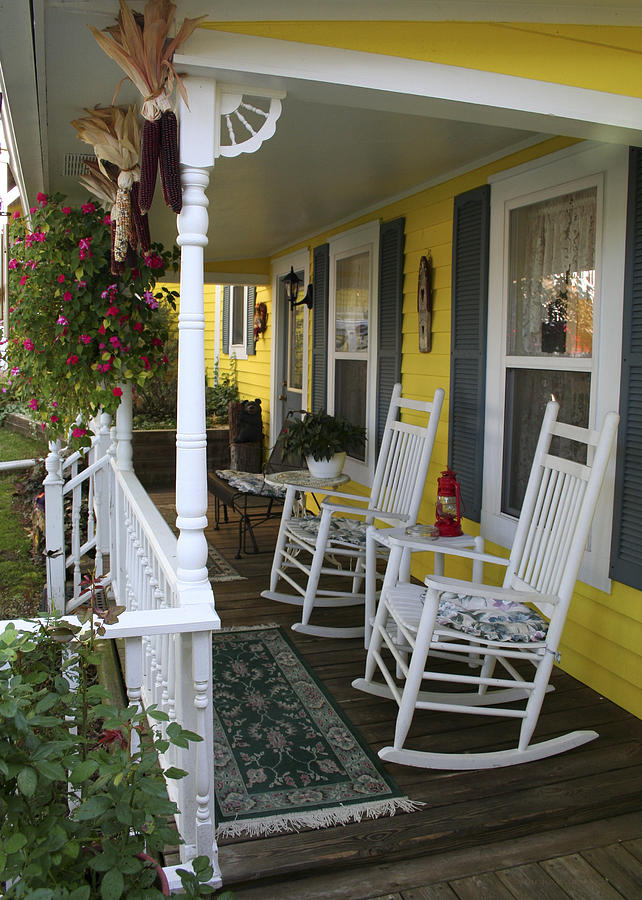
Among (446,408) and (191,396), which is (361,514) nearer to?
(446,408)

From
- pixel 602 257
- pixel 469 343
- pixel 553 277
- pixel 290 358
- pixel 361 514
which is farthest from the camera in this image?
pixel 290 358

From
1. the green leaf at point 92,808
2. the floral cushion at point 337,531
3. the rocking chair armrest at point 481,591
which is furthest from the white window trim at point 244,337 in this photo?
the green leaf at point 92,808

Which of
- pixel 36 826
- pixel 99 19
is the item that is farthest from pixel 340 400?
pixel 36 826

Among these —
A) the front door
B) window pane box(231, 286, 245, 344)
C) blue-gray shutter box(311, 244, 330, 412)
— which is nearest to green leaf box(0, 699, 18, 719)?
blue-gray shutter box(311, 244, 330, 412)

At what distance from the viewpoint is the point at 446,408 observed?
4336mm

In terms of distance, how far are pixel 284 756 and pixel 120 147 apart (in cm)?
213

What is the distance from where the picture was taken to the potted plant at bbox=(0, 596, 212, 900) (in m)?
1.27

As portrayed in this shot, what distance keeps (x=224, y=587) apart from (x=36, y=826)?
324 cm

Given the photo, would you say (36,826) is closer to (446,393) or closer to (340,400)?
(446,393)

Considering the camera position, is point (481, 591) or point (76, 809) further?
point (481, 591)

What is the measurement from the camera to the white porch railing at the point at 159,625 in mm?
2006

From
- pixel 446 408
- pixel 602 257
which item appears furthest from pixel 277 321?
pixel 602 257

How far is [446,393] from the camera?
4352mm

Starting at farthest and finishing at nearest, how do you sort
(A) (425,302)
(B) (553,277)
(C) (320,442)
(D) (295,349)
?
1. (D) (295,349)
2. (C) (320,442)
3. (A) (425,302)
4. (B) (553,277)
